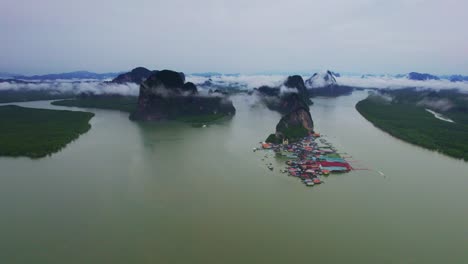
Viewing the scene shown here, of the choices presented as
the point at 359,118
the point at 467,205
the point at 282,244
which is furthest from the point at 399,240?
the point at 359,118

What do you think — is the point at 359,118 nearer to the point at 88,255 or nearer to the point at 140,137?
the point at 140,137

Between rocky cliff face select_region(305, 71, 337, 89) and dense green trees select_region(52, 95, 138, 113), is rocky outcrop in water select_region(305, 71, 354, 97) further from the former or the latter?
dense green trees select_region(52, 95, 138, 113)

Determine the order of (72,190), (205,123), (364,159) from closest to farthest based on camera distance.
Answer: (72,190) < (364,159) < (205,123)

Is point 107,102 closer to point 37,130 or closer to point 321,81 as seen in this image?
point 37,130

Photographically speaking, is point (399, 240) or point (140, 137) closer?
point (399, 240)

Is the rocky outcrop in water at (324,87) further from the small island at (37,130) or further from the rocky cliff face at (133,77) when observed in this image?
the small island at (37,130)

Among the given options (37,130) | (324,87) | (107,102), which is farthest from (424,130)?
(324,87)
